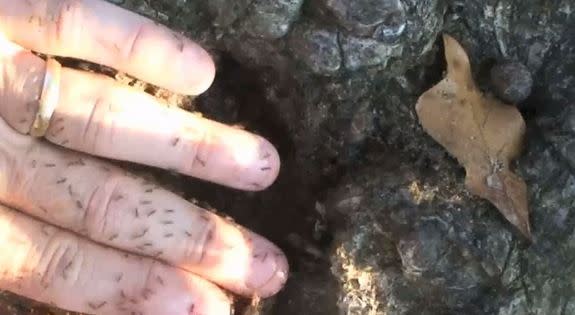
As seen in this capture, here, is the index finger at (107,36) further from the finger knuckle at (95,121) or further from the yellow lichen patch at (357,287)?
the yellow lichen patch at (357,287)

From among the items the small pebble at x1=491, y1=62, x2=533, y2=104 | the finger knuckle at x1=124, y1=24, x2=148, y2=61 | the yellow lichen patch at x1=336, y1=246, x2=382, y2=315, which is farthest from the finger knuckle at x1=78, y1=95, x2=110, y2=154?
the small pebble at x1=491, y1=62, x2=533, y2=104

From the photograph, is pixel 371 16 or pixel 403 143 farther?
pixel 403 143

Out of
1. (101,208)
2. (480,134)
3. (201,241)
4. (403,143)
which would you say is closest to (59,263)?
(101,208)

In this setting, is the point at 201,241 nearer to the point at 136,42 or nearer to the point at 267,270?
the point at 267,270

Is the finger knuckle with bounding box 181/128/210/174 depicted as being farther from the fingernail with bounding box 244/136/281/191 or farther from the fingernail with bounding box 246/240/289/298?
the fingernail with bounding box 246/240/289/298

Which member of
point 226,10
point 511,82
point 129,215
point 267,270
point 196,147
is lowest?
point 267,270

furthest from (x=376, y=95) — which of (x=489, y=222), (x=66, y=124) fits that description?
(x=66, y=124)
